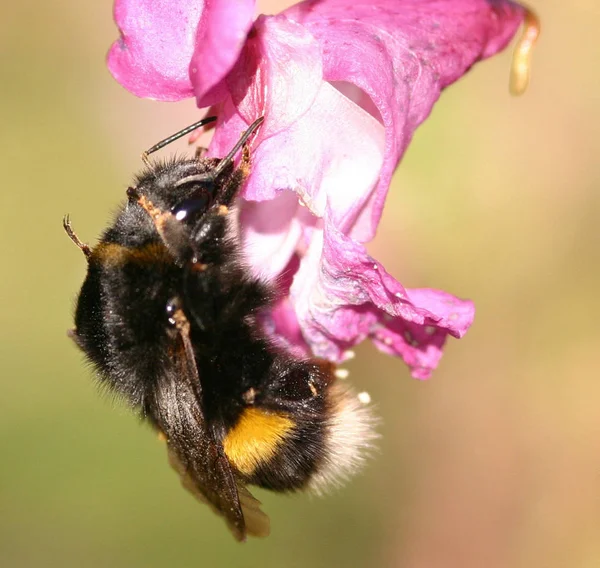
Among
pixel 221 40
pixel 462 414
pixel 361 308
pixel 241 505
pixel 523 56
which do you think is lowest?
pixel 462 414

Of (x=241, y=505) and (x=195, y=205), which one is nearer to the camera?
(x=195, y=205)

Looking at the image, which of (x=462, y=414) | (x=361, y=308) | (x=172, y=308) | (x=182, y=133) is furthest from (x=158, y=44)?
(x=462, y=414)

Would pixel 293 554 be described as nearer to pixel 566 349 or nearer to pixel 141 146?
pixel 566 349

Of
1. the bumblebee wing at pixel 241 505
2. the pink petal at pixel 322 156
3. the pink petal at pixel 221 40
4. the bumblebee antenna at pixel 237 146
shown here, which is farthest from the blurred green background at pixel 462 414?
the pink petal at pixel 221 40

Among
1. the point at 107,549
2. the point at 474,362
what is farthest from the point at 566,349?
the point at 107,549

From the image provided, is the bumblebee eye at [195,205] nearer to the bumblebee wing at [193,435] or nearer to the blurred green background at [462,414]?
the bumblebee wing at [193,435]

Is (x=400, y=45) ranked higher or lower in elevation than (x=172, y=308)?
higher

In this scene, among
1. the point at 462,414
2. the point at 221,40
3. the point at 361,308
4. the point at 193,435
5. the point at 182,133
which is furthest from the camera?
the point at 462,414

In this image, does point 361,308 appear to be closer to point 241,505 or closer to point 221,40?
point 241,505
